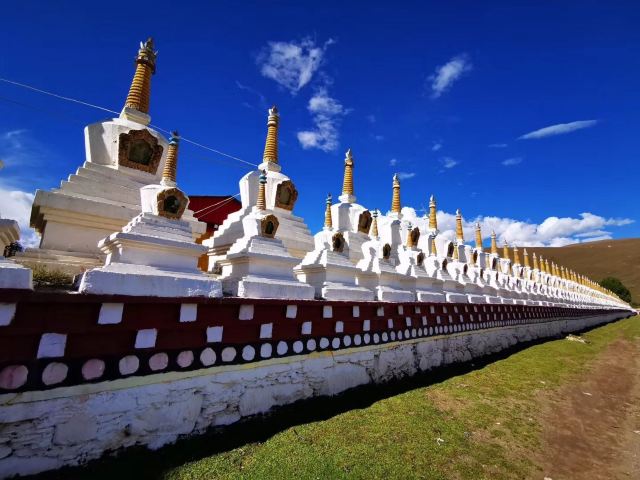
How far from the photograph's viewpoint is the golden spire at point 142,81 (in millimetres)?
6438

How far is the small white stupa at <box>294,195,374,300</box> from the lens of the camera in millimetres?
5582

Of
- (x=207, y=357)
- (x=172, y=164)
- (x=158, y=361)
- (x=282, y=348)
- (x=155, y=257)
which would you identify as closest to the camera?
(x=158, y=361)

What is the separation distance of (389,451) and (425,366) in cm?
A: 362

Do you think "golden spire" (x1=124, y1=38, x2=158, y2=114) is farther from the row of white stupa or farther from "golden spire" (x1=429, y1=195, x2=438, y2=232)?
"golden spire" (x1=429, y1=195, x2=438, y2=232)

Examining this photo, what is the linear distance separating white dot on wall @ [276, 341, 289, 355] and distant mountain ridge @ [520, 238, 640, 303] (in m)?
93.2

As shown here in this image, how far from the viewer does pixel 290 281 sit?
15.8 ft

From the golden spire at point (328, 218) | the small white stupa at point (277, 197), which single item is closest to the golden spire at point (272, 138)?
the small white stupa at point (277, 197)

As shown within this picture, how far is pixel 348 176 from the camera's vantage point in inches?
346

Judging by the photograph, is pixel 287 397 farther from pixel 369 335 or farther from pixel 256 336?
pixel 369 335

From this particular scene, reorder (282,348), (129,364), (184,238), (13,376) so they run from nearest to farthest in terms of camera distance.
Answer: (13,376)
(129,364)
(184,238)
(282,348)

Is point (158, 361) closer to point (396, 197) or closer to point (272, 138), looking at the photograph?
point (272, 138)

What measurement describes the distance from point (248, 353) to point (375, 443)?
169cm

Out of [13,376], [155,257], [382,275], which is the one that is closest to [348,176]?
[382,275]

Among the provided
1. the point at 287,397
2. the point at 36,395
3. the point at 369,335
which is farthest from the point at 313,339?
the point at 36,395
